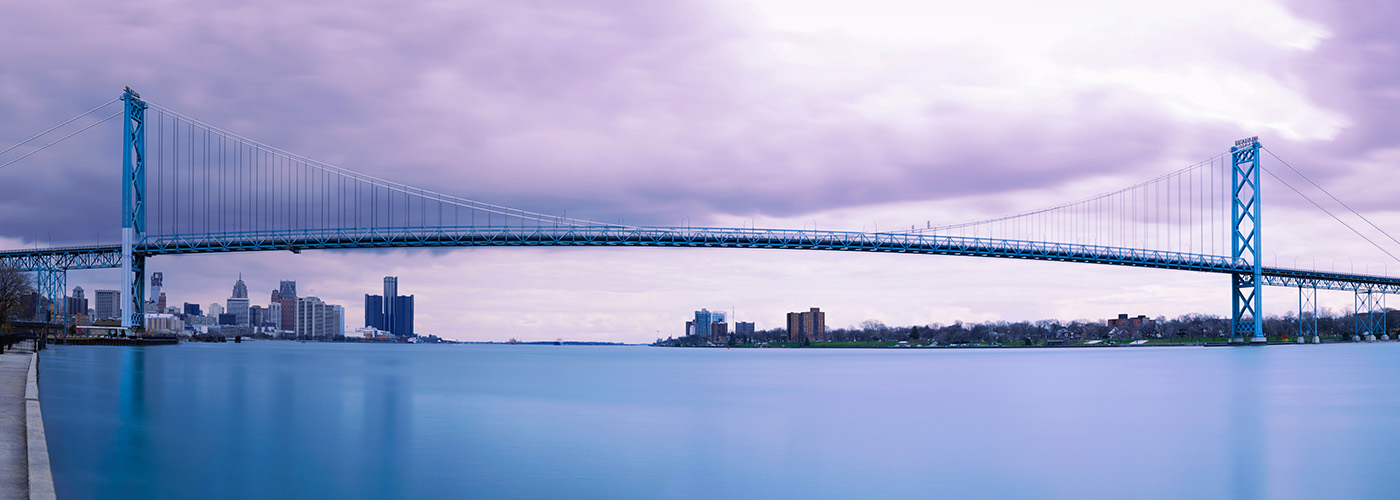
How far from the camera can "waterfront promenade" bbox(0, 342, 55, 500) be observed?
7.68 metres

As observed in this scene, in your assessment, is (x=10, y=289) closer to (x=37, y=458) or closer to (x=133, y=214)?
(x=133, y=214)

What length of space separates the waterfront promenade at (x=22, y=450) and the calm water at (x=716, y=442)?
54 cm

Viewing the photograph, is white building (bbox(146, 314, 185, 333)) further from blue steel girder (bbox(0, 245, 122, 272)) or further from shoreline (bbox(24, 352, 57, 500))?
shoreline (bbox(24, 352, 57, 500))

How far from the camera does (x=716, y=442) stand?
15414 millimetres

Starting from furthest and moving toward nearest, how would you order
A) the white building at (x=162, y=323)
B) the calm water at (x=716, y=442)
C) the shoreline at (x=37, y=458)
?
the white building at (x=162, y=323)
the calm water at (x=716, y=442)
the shoreline at (x=37, y=458)

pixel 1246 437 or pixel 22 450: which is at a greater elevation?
pixel 22 450

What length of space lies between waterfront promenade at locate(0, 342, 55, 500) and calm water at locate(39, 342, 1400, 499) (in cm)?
54

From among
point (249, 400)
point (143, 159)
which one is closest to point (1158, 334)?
point (143, 159)

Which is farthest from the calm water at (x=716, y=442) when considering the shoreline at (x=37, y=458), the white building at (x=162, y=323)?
the white building at (x=162, y=323)

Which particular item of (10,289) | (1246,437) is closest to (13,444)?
(1246,437)

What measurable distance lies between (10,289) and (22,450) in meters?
58.5

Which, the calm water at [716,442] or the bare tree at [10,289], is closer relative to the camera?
the calm water at [716,442]

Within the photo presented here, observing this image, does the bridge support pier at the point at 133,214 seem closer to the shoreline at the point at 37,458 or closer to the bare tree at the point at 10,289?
the bare tree at the point at 10,289

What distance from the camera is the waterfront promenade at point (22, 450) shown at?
768 cm
